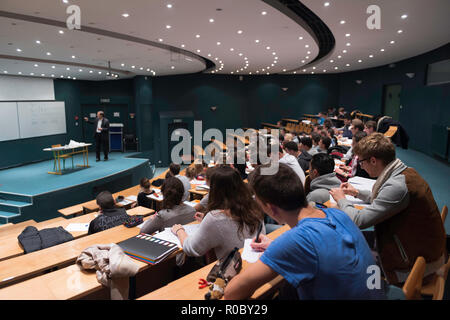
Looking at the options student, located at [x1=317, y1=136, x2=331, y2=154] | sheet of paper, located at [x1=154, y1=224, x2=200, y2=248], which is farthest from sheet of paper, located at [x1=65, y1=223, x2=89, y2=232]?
student, located at [x1=317, y1=136, x2=331, y2=154]

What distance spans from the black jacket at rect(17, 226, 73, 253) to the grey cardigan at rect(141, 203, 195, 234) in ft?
3.97

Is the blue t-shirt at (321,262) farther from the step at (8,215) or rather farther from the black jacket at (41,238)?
the step at (8,215)

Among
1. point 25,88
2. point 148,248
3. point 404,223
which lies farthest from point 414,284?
point 25,88

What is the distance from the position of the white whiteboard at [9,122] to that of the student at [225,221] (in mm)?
12412

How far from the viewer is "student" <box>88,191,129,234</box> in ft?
12.1

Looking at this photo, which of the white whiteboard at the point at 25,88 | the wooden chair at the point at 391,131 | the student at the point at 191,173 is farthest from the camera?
the white whiteboard at the point at 25,88

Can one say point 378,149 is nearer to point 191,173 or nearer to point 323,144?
point 323,144

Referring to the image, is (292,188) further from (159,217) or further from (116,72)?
(116,72)

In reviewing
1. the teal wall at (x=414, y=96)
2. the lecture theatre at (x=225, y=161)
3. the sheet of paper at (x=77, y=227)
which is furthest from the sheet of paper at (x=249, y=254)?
the teal wall at (x=414, y=96)

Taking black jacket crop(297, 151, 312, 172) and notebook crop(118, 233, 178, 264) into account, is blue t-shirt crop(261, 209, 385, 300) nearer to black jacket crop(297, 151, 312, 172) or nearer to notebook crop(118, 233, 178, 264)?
notebook crop(118, 233, 178, 264)

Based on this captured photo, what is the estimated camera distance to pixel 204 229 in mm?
2053

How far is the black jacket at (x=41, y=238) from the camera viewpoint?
332 centimetres
